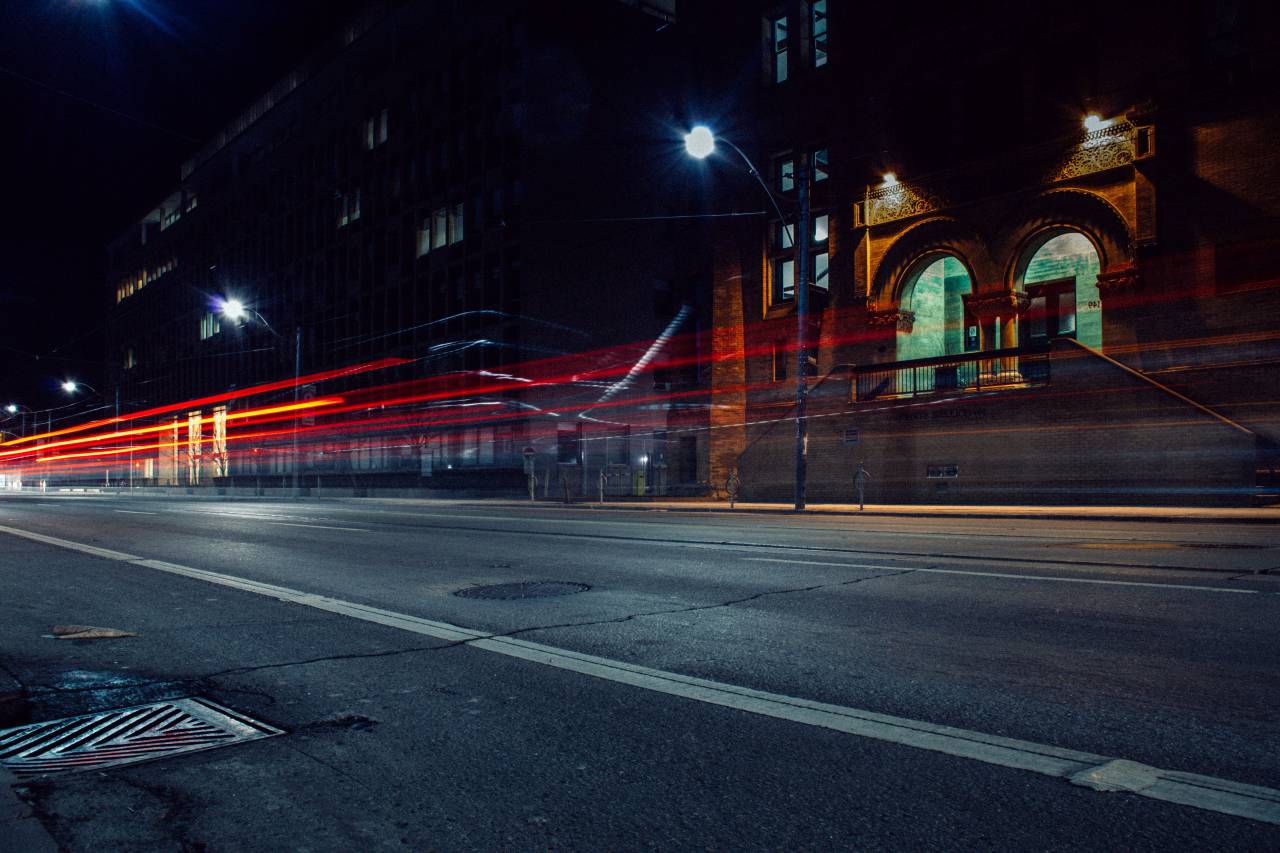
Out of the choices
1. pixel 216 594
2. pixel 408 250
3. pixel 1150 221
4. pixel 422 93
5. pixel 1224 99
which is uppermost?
pixel 422 93

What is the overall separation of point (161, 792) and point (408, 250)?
5634 cm

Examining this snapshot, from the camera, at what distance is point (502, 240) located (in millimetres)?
48562

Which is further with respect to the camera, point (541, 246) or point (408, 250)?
point (408, 250)

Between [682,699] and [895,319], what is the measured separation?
89.3ft

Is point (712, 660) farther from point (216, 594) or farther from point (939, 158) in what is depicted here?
point (939, 158)

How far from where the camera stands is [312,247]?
6606cm

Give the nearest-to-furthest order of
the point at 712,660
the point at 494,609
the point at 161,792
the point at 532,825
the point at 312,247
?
the point at 532,825, the point at 161,792, the point at 712,660, the point at 494,609, the point at 312,247

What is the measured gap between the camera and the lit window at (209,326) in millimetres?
79000

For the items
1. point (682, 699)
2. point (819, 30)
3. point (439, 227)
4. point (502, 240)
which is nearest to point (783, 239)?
point (819, 30)

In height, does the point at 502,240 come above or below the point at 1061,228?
above

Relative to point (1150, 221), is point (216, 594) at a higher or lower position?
lower

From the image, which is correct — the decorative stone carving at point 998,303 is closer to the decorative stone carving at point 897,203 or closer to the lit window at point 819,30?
the decorative stone carving at point 897,203

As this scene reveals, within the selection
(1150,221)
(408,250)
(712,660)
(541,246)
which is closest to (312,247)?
(408,250)

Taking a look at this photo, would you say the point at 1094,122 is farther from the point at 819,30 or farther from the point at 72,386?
the point at 72,386
